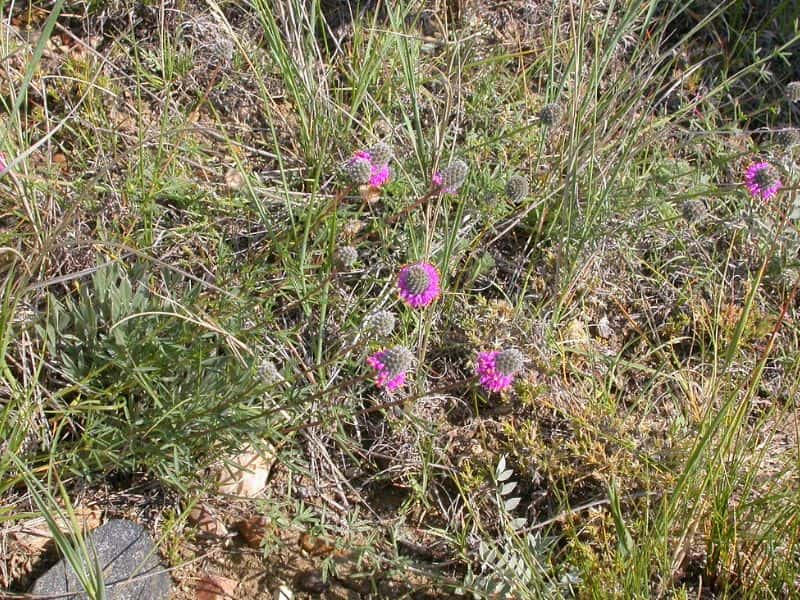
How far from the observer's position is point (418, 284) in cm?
207

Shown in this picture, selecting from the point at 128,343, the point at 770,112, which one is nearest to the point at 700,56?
the point at 770,112

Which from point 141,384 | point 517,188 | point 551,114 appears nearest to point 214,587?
point 141,384

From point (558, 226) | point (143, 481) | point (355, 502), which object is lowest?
point (355, 502)

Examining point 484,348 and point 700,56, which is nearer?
point 484,348

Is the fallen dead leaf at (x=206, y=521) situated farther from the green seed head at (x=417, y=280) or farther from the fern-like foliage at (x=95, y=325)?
the green seed head at (x=417, y=280)

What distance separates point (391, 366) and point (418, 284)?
0.76 ft

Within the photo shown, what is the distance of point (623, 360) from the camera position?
2.78m

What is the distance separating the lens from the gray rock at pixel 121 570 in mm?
1970

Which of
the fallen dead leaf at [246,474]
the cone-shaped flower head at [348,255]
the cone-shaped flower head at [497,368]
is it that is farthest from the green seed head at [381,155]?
the fallen dead leaf at [246,474]

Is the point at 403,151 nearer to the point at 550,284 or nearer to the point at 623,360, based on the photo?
the point at 550,284

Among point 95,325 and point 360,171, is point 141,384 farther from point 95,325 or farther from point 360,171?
point 360,171

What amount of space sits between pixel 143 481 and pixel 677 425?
164 centimetres

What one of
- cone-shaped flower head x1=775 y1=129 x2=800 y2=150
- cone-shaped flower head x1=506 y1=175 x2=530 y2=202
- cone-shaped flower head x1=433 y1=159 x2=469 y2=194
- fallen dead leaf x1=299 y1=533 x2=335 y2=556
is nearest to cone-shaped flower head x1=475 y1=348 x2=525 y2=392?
cone-shaped flower head x1=433 y1=159 x2=469 y2=194

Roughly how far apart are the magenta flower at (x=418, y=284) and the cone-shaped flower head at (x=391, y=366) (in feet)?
0.54
